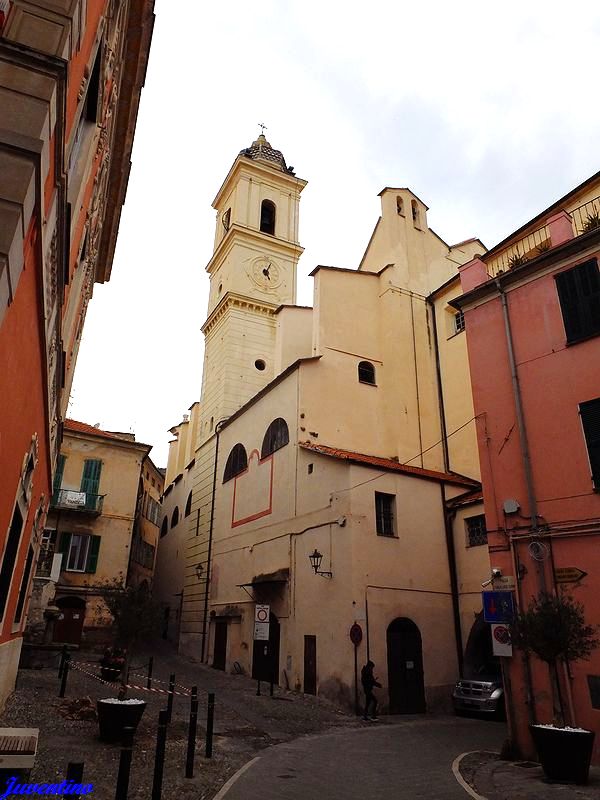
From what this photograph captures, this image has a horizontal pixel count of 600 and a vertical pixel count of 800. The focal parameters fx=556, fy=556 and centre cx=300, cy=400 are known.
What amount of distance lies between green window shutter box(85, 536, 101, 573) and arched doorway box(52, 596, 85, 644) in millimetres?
1369

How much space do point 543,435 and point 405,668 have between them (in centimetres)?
886

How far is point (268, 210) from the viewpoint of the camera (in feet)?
122

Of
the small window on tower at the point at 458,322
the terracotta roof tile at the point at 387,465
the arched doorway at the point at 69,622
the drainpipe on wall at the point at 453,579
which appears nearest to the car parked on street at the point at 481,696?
the drainpipe on wall at the point at 453,579

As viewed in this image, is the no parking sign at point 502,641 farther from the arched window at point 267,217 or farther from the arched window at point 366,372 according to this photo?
the arched window at point 267,217

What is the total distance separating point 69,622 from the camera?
23438 mm

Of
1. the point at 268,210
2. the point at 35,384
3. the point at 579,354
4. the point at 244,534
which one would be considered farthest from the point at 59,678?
the point at 268,210

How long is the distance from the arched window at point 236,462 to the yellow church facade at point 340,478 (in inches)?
4.8

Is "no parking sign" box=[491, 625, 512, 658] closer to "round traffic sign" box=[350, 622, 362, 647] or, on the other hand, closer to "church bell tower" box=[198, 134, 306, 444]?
"round traffic sign" box=[350, 622, 362, 647]

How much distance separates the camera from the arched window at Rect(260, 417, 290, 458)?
2106 centimetres

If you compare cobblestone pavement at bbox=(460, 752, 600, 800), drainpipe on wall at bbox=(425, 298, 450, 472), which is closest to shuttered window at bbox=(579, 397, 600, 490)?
cobblestone pavement at bbox=(460, 752, 600, 800)

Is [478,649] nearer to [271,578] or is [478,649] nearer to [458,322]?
[271,578]

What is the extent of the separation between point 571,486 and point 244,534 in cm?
1538

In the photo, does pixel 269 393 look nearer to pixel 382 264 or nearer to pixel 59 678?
pixel 382 264

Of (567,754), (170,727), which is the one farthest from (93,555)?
(567,754)
